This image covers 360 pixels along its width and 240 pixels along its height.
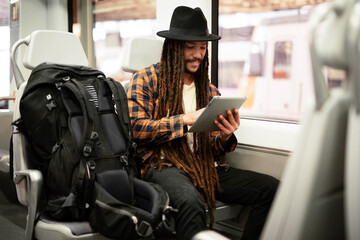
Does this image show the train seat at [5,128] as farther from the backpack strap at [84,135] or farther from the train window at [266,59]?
the backpack strap at [84,135]

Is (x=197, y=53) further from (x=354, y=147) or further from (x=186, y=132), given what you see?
(x=354, y=147)

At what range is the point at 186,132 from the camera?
2.55 meters

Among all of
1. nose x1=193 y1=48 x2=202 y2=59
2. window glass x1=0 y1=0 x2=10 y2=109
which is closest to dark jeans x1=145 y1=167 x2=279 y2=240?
nose x1=193 y1=48 x2=202 y2=59

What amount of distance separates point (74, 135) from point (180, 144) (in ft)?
2.08

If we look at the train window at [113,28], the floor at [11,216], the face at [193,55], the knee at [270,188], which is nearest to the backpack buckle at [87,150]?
the face at [193,55]

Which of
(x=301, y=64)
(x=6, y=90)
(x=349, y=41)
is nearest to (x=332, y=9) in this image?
(x=349, y=41)

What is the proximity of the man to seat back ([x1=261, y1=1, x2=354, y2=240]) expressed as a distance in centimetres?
145

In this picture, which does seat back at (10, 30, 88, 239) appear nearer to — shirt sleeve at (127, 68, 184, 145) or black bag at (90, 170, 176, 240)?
black bag at (90, 170, 176, 240)

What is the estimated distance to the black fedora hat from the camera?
271 centimetres

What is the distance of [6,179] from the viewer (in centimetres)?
439

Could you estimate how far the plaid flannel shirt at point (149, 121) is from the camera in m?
2.53

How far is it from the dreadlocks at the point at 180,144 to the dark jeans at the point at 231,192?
72mm

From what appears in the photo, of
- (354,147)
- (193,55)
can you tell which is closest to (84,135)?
(193,55)

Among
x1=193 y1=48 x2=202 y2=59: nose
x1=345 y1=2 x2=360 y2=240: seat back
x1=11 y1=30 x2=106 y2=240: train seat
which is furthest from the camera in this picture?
x1=193 y1=48 x2=202 y2=59: nose
